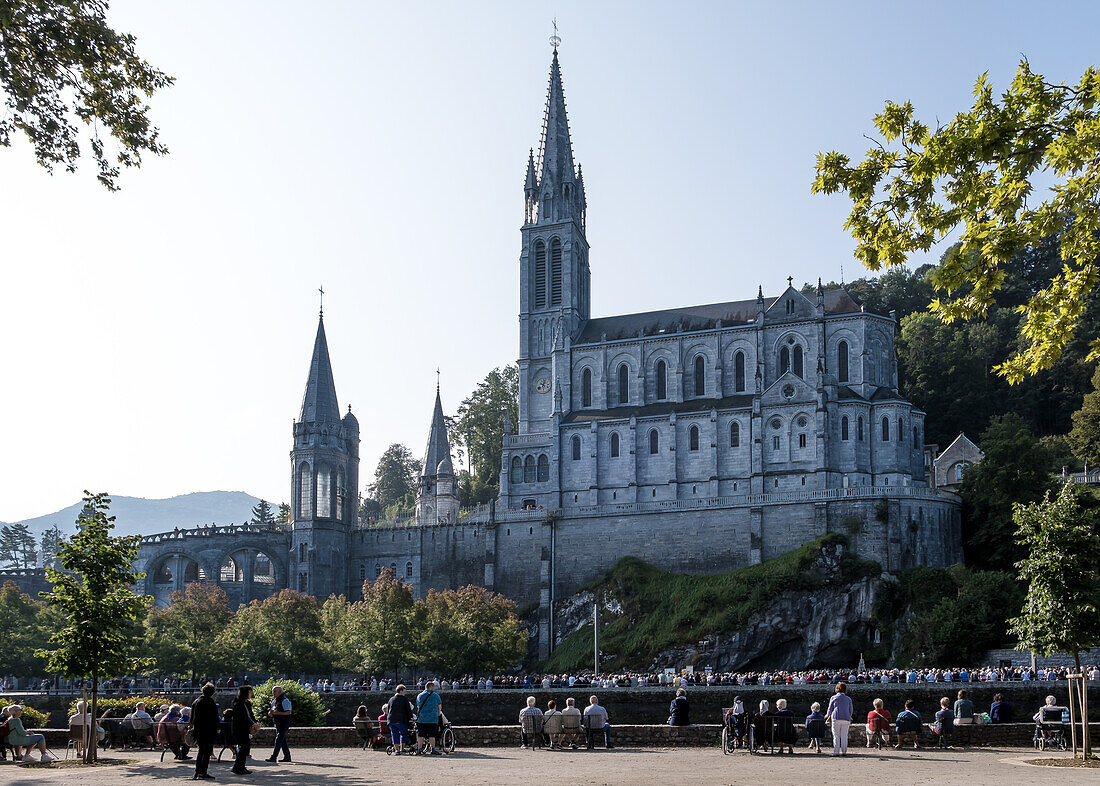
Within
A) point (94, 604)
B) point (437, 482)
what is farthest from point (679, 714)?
point (437, 482)

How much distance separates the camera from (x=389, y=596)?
60969mm

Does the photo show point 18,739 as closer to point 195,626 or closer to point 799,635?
point 195,626

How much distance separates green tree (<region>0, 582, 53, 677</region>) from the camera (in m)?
70.4

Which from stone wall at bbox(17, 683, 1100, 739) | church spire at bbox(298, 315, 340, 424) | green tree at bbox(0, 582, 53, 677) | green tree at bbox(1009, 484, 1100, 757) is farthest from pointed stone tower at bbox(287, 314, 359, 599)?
green tree at bbox(1009, 484, 1100, 757)

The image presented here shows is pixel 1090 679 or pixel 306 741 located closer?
pixel 306 741

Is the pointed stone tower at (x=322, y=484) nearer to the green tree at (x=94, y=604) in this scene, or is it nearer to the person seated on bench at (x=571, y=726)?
the green tree at (x=94, y=604)

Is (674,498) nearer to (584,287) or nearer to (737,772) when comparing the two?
(584,287)

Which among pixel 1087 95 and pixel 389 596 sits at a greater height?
pixel 1087 95

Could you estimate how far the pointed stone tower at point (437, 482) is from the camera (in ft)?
284

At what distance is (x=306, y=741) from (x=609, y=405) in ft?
184

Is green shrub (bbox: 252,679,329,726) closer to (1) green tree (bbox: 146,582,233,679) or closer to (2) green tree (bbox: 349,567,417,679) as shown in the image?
(2) green tree (bbox: 349,567,417,679)

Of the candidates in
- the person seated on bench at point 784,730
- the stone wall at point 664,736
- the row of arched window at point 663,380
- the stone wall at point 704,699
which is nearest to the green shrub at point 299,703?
the stone wall at point 664,736

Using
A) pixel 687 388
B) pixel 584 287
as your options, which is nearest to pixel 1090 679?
pixel 687 388

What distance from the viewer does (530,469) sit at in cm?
8131
